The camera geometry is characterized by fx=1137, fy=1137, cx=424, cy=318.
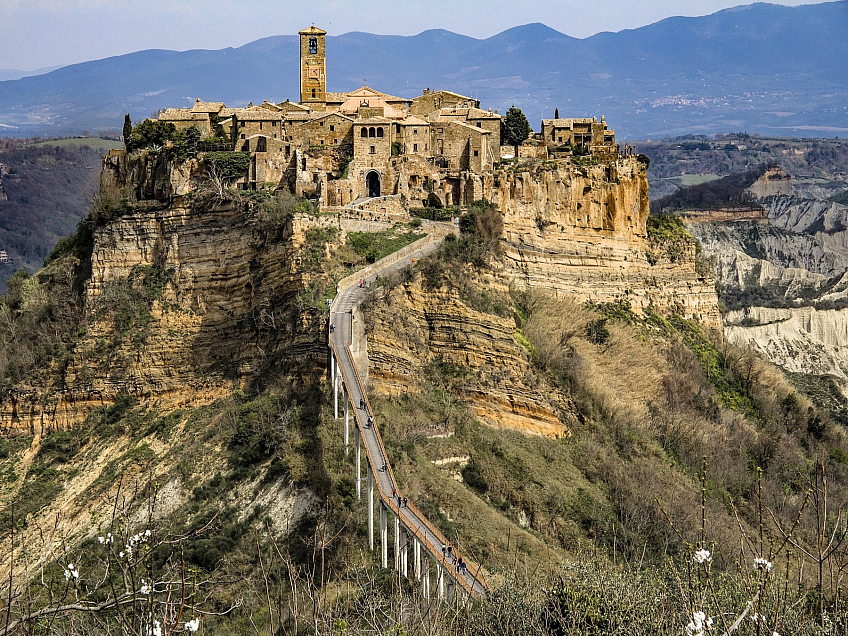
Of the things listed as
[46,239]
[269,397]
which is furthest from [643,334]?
[46,239]

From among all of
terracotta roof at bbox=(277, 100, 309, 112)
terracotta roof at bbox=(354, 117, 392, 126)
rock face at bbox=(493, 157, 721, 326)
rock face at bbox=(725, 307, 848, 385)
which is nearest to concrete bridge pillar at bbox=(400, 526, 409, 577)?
rock face at bbox=(493, 157, 721, 326)

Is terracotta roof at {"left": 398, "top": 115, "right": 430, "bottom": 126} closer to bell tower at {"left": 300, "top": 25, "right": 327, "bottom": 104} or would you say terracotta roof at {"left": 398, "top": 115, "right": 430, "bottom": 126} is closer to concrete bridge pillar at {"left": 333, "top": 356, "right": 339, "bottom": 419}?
bell tower at {"left": 300, "top": 25, "right": 327, "bottom": 104}

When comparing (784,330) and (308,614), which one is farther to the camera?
(784,330)

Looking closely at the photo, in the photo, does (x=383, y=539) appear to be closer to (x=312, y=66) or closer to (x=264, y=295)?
(x=264, y=295)

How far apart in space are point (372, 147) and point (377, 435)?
18733 mm

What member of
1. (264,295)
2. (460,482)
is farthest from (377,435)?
(264,295)

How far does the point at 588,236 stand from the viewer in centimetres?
4872

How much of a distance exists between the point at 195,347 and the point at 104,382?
361cm

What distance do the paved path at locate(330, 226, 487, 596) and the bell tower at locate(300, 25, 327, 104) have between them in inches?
579

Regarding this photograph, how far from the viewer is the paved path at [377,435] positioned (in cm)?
2545

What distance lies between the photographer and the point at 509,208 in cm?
4634

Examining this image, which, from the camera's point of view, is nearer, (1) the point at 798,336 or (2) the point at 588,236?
(2) the point at 588,236

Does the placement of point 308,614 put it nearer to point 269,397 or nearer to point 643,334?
point 269,397

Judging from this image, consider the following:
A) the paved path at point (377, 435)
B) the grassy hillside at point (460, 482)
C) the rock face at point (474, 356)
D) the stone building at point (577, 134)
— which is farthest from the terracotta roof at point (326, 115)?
the rock face at point (474, 356)
